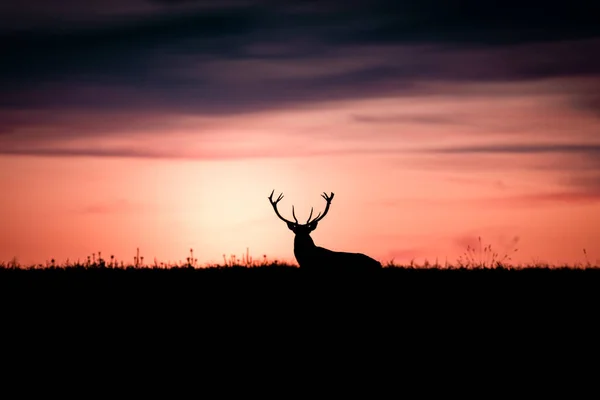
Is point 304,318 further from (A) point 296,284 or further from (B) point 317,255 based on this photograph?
(B) point 317,255

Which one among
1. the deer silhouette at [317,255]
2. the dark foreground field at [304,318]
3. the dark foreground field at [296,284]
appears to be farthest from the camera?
the deer silhouette at [317,255]

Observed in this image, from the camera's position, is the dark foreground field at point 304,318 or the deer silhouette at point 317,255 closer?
the dark foreground field at point 304,318

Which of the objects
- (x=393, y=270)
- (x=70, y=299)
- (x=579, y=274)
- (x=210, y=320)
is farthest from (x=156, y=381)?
(x=579, y=274)

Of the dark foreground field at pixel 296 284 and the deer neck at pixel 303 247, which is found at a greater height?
the deer neck at pixel 303 247

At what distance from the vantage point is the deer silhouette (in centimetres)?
1888

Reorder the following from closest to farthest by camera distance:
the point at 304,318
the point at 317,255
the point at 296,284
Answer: the point at 304,318 → the point at 296,284 → the point at 317,255

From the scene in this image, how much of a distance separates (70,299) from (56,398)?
539 cm

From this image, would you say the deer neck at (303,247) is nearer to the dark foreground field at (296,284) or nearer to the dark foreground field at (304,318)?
the dark foreground field at (296,284)

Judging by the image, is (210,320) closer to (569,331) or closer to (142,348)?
(142,348)

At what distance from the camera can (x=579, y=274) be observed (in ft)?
64.1

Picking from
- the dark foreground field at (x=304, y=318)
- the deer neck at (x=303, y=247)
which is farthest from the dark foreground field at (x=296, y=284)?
the deer neck at (x=303, y=247)

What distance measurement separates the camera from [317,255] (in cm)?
1970

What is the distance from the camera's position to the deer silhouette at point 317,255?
18.9m

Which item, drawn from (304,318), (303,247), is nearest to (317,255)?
(303,247)
